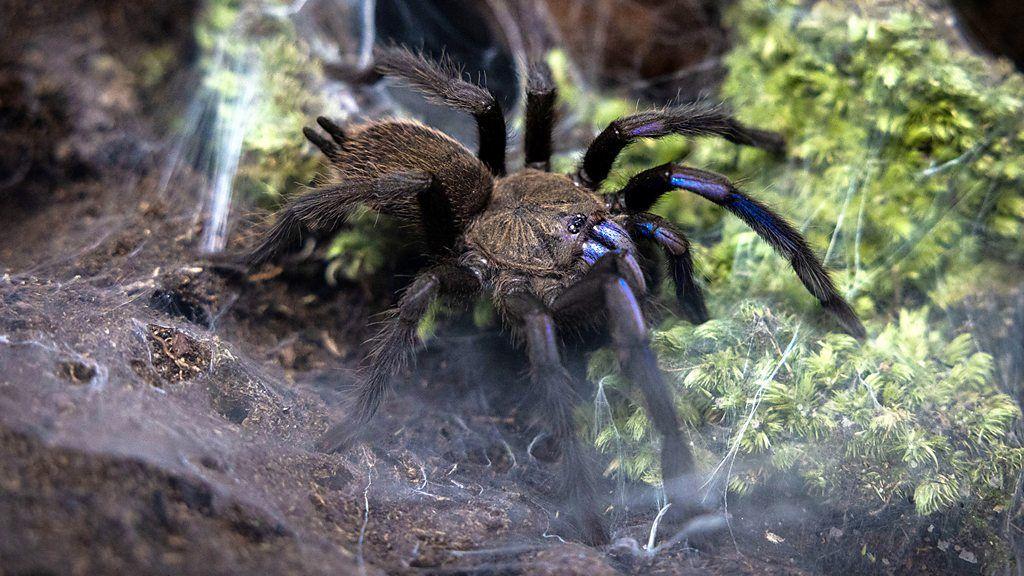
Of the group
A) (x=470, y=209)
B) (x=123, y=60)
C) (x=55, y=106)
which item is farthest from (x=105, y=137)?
(x=470, y=209)

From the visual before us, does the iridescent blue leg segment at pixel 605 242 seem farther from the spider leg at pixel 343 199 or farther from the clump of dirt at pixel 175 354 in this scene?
the clump of dirt at pixel 175 354

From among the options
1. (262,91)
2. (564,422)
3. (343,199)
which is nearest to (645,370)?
(564,422)

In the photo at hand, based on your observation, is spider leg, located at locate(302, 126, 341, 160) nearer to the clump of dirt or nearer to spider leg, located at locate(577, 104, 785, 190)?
the clump of dirt

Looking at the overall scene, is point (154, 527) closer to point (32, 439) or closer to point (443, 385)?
point (32, 439)

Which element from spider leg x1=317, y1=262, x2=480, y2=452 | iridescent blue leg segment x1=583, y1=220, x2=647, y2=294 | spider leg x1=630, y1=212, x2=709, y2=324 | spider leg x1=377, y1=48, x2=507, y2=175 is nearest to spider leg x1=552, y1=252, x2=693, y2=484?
iridescent blue leg segment x1=583, y1=220, x2=647, y2=294

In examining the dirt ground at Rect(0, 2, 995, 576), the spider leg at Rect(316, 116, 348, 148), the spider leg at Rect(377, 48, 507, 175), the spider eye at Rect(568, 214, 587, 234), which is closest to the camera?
the dirt ground at Rect(0, 2, 995, 576)

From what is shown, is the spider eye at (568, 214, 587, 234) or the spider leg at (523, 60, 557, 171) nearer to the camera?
the spider eye at (568, 214, 587, 234)
